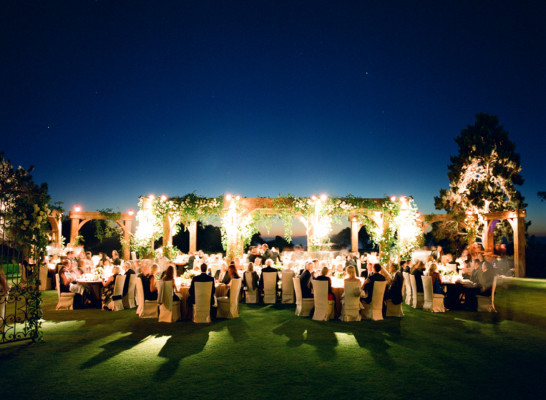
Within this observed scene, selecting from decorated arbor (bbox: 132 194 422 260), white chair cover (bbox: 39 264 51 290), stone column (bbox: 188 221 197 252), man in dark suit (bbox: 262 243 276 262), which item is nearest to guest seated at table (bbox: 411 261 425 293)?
decorated arbor (bbox: 132 194 422 260)

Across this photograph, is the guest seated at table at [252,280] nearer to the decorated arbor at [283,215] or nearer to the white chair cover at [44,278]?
the decorated arbor at [283,215]

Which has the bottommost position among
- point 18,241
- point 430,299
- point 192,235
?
point 430,299

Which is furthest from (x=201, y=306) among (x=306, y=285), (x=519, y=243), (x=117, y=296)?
(x=519, y=243)

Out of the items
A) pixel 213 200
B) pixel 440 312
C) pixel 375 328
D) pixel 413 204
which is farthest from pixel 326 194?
pixel 375 328

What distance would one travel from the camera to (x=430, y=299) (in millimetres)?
8492

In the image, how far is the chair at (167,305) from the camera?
23.3 feet

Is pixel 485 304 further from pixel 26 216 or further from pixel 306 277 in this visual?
pixel 26 216

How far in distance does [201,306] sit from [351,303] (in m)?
2.87

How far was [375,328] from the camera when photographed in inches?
269

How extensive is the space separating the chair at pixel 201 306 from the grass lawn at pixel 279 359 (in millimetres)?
267

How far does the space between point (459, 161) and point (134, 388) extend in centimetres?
2169

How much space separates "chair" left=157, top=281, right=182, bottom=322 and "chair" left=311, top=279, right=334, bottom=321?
2721 millimetres

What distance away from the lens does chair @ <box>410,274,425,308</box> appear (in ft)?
29.0

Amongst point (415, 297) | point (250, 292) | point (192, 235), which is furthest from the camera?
point (192, 235)
